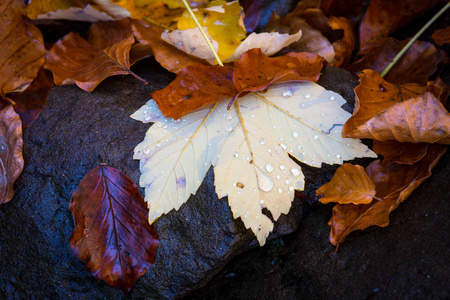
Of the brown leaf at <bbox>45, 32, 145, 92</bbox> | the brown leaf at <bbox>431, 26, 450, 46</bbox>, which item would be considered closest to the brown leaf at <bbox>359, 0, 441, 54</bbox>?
the brown leaf at <bbox>431, 26, 450, 46</bbox>

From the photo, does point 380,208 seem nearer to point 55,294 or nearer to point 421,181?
point 421,181

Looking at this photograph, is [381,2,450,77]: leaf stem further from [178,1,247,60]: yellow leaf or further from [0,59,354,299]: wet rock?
[178,1,247,60]: yellow leaf

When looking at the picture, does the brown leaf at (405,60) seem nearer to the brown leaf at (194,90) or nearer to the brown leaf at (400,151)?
the brown leaf at (400,151)

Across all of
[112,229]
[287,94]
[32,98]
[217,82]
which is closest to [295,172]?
[287,94]

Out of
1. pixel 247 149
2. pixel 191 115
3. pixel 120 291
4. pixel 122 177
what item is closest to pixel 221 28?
pixel 191 115

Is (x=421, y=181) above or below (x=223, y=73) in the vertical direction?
below

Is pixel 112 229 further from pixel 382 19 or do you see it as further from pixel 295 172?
pixel 382 19
